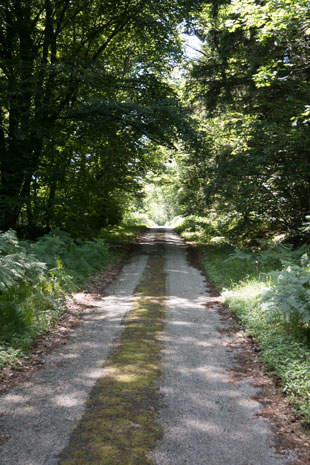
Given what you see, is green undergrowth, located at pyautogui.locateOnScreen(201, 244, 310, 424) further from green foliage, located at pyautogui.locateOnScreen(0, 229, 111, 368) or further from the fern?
green foliage, located at pyautogui.locateOnScreen(0, 229, 111, 368)

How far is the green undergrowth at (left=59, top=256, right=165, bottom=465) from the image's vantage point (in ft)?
10.3

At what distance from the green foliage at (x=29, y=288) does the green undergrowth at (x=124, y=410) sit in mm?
1525

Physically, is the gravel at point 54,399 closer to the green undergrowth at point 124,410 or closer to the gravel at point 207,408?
the green undergrowth at point 124,410

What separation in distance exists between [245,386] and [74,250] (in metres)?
8.25

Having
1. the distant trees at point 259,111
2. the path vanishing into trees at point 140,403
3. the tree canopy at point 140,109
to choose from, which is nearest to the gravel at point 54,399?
the path vanishing into trees at point 140,403

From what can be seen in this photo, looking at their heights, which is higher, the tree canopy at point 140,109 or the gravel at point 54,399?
the tree canopy at point 140,109

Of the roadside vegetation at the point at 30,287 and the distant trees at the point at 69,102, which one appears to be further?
the distant trees at the point at 69,102

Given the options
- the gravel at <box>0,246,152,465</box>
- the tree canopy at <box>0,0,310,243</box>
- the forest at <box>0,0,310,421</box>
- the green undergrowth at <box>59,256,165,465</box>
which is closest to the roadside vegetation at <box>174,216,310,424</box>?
the forest at <box>0,0,310,421</box>

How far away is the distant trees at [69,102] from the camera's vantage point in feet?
37.1

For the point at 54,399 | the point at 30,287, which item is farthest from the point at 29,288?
the point at 54,399

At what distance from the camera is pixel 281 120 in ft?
38.4

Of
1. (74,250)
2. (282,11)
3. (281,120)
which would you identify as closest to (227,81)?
(281,120)

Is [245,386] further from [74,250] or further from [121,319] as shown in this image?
[74,250]

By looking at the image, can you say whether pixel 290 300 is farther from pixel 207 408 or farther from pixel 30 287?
pixel 30 287
